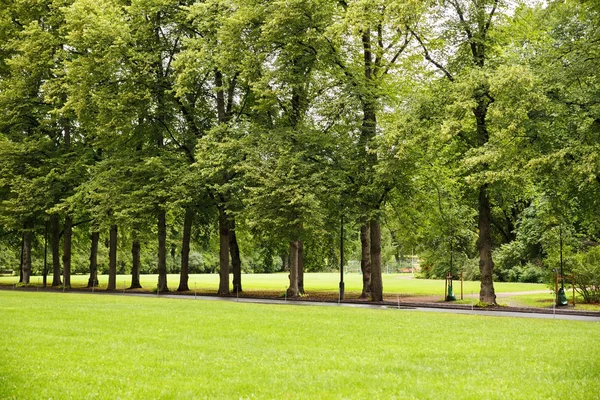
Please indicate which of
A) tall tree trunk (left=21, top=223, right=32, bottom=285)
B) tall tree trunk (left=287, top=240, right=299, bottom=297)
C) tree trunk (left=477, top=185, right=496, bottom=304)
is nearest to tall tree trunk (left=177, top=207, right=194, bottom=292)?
tall tree trunk (left=287, top=240, right=299, bottom=297)

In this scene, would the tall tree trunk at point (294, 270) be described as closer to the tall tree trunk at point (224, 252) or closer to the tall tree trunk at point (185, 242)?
the tall tree trunk at point (224, 252)

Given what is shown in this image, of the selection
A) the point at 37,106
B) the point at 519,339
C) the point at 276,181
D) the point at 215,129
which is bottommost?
the point at 519,339

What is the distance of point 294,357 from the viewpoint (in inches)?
503

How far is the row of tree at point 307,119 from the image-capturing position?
23.5 meters

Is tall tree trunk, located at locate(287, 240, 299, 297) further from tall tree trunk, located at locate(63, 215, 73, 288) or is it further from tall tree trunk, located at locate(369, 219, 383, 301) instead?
tall tree trunk, located at locate(63, 215, 73, 288)

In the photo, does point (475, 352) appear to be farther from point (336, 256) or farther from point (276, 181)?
point (336, 256)

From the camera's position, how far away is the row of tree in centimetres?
2345

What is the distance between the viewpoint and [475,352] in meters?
13.4

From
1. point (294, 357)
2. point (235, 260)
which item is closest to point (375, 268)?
point (235, 260)

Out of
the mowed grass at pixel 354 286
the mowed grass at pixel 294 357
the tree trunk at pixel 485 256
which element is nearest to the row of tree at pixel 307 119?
the tree trunk at pixel 485 256

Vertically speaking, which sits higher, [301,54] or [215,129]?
[301,54]

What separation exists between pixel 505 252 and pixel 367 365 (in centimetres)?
3921

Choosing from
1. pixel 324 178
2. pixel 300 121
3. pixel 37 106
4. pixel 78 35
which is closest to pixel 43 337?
pixel 324 178

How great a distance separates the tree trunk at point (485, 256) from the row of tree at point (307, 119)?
92 mm
